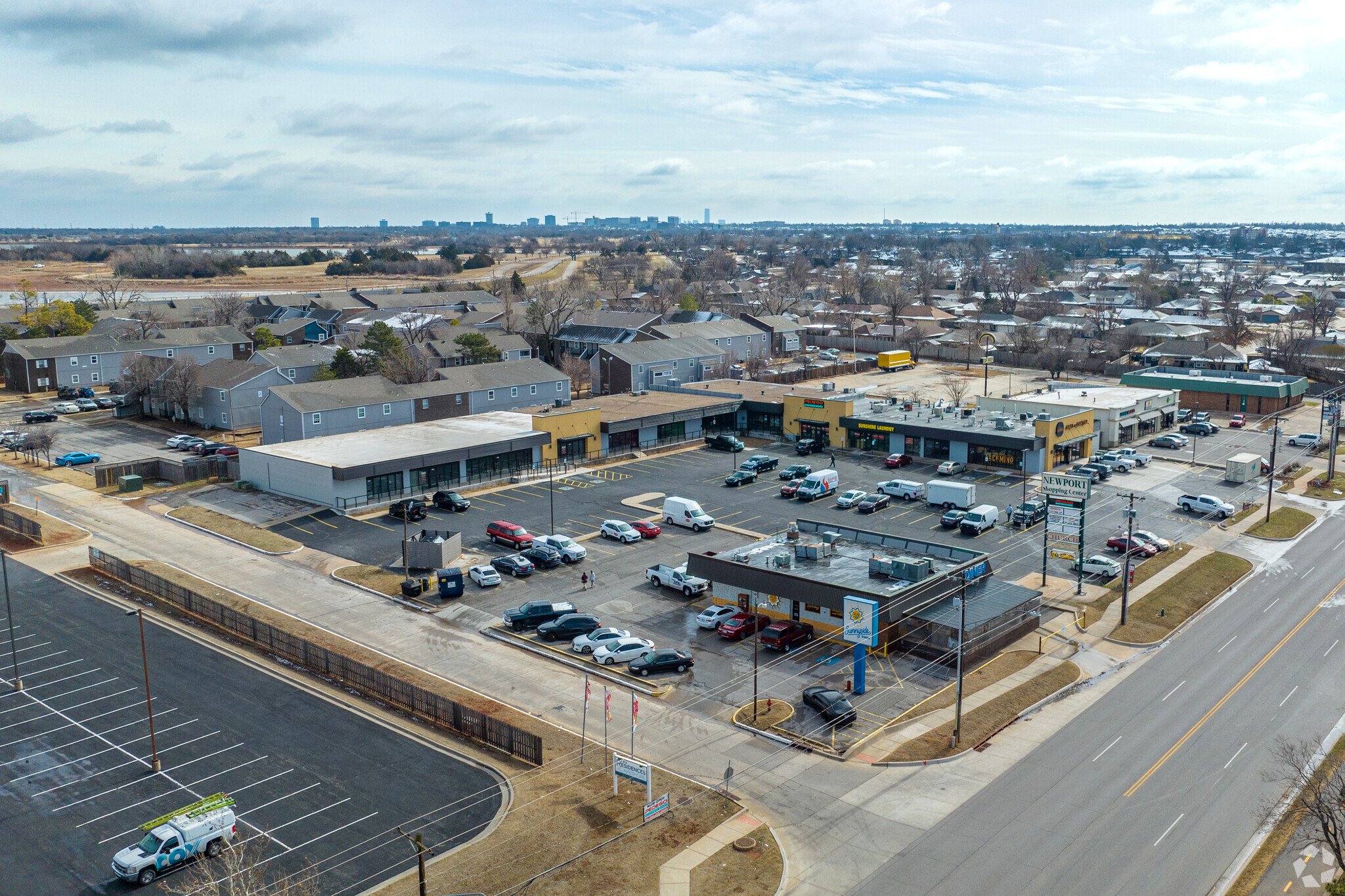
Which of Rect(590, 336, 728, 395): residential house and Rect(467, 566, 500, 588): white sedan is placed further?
Rect(590, 336, 728, 395): residential house

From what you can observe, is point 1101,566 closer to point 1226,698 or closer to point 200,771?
point 1226,698

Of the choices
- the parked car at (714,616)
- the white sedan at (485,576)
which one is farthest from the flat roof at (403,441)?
the parked car at (714,616)

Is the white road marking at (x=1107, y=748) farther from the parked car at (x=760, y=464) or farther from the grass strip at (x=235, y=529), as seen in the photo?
the grass strip at (x=235, y=529)

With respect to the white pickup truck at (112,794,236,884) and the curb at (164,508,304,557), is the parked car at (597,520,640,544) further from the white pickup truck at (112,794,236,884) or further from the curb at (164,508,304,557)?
the white pickup truck at (112,794,236,884)

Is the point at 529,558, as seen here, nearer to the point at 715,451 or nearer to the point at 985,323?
the point at 715,451

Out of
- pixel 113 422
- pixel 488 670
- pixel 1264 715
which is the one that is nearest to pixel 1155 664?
pixel 1264 715

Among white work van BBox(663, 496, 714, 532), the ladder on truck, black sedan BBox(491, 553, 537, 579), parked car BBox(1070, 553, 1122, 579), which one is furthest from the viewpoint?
white work van BBox(663, 496, 714, 532)

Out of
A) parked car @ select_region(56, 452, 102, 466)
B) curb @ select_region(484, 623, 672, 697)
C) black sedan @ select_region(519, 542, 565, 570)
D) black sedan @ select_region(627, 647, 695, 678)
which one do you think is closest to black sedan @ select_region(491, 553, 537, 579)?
black sedan @ select_region(519, 542, 565, 570)

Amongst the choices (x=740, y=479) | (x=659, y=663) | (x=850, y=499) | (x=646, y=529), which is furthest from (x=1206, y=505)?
(x=659, y=663)
